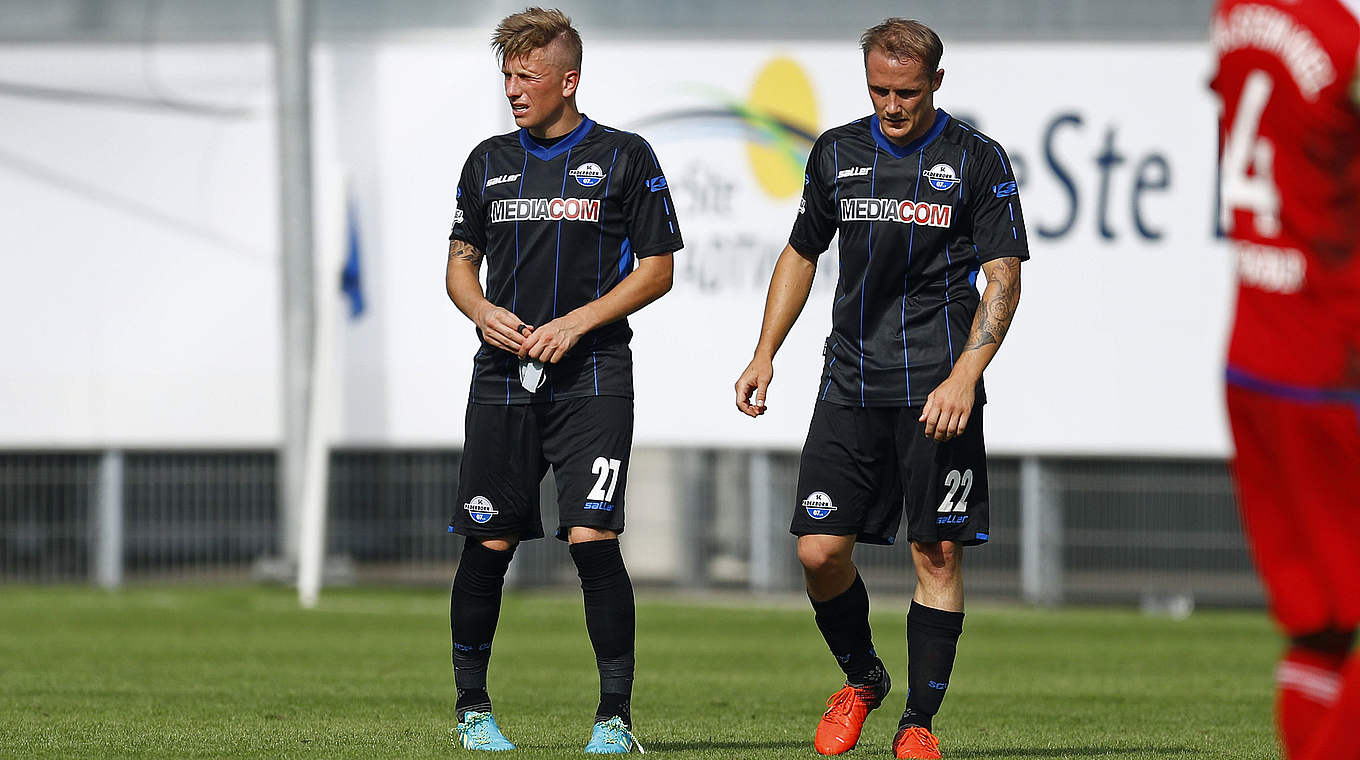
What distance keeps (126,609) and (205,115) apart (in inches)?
190

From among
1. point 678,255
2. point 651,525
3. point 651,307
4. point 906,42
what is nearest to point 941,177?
point 906,42

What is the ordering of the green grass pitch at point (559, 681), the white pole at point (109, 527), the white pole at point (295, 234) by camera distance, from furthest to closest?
1. the white pole at point (109, 527)
2. the white pole at point (295, 234)
3. the green grass pitch at point (559, 681)

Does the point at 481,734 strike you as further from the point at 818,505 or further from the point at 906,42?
the point at 906,42

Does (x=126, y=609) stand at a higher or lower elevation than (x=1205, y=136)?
lower

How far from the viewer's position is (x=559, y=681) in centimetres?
879

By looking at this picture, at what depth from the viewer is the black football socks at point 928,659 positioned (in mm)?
5734

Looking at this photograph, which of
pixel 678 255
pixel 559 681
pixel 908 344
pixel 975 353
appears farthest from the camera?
pixel 678 255

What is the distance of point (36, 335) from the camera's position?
16234 mm

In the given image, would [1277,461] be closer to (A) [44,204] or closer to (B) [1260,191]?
(B) [1260,191]

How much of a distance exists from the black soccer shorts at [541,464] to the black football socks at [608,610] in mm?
84

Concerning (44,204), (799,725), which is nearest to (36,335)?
Answer: (44,204)

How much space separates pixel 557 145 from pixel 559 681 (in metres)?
3.55

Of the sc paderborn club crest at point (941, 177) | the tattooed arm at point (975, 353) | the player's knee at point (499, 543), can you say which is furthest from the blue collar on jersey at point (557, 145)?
the tattooed arm at point (975, 353)

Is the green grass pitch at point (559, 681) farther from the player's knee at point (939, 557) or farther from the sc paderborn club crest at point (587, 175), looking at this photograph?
the sc paderborn club crest at point (587, 175)
